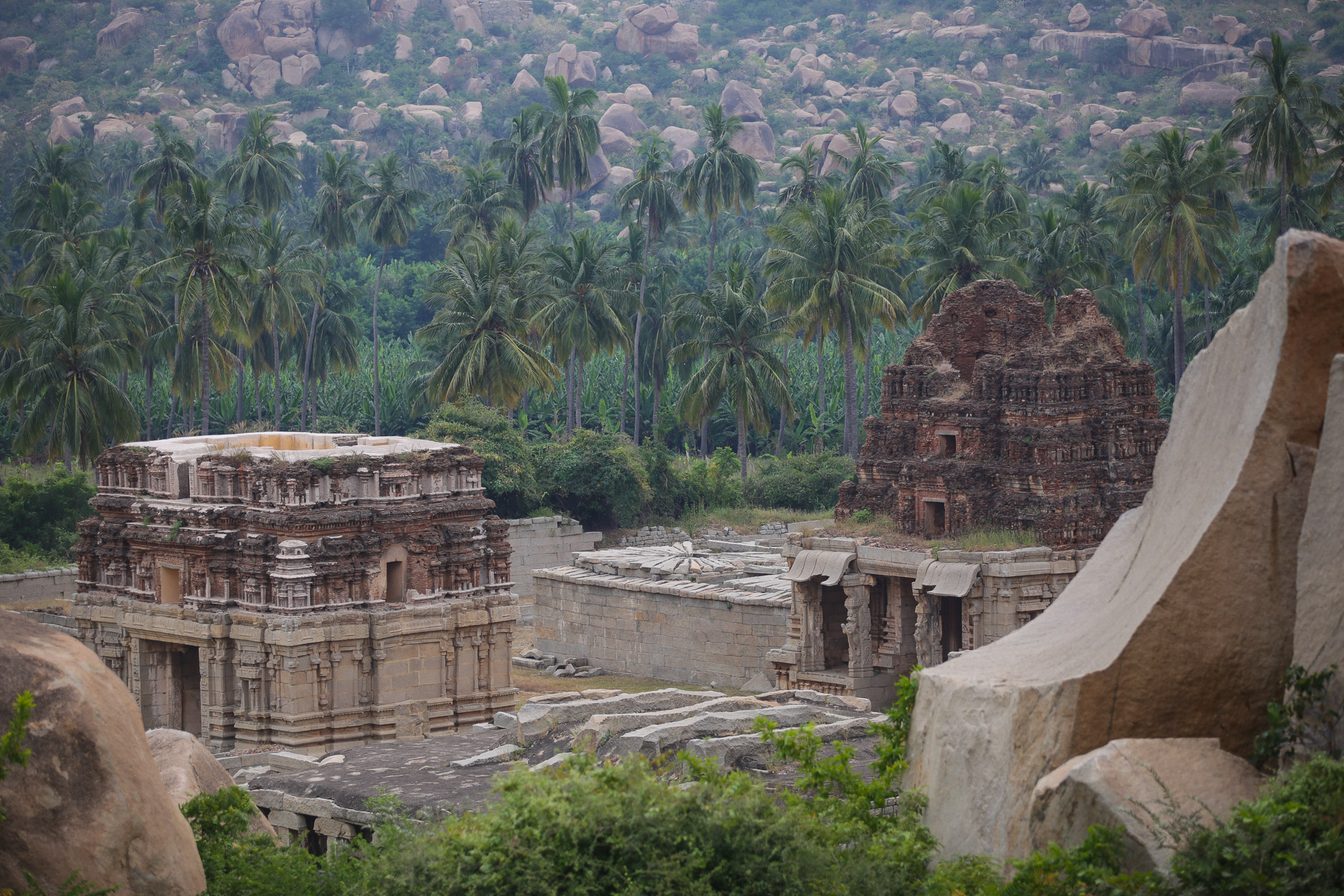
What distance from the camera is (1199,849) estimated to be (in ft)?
31.3

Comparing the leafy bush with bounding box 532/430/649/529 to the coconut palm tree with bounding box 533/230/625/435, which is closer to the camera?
the leafy bush with bounding box 532/430/649/529

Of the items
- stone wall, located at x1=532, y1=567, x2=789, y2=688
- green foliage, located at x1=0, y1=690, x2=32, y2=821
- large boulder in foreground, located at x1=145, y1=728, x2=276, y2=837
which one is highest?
green foliage, located at x1=0, y1=690, x2=32, y2=821

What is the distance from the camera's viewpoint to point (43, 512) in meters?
51.4

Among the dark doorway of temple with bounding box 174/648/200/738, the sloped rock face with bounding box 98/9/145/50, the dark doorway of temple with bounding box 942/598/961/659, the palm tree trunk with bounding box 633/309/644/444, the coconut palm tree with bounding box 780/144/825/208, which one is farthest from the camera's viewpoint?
the sloped rock face with bounding box 98/9/145/50

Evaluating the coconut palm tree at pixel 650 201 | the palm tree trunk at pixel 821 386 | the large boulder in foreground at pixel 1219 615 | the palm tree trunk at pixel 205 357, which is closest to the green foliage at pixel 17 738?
the large boulder in foreground at pixel 1219 615

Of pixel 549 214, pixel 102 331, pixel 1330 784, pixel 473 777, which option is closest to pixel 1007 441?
pixel 473 777

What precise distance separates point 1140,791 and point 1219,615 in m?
1.57

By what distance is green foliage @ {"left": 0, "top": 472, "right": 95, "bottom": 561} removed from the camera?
1989 inches

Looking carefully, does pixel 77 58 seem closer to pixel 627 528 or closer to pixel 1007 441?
pixel 627 528

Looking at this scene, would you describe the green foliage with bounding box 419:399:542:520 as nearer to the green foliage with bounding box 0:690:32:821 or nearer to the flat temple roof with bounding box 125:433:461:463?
the flat temple roof with bounding box 125:433:461:463

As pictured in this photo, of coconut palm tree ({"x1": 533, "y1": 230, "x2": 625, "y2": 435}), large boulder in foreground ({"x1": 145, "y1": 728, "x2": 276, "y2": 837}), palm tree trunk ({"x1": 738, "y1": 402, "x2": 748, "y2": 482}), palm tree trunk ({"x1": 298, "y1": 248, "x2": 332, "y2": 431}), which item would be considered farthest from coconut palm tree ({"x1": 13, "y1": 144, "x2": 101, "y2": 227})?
large boulder in foreground ({"x1": 145, "y1": 728, "x2": 276, "y2": 837})

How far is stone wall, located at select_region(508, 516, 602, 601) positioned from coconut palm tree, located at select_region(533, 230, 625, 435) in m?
9.21

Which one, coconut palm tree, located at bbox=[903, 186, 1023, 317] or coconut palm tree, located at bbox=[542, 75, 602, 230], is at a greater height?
coconut palm tree, located at bbox=[542, 75, 602, 230]

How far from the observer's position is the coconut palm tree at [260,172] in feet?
244
